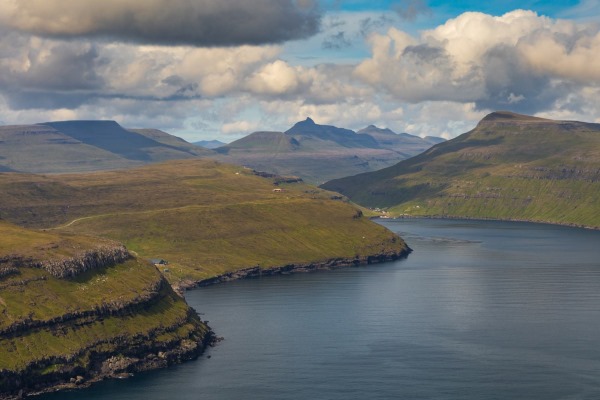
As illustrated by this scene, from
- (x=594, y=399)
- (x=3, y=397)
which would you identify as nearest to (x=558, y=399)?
(x=594, y=399)

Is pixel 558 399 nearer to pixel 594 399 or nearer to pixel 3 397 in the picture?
pixel 594 399
